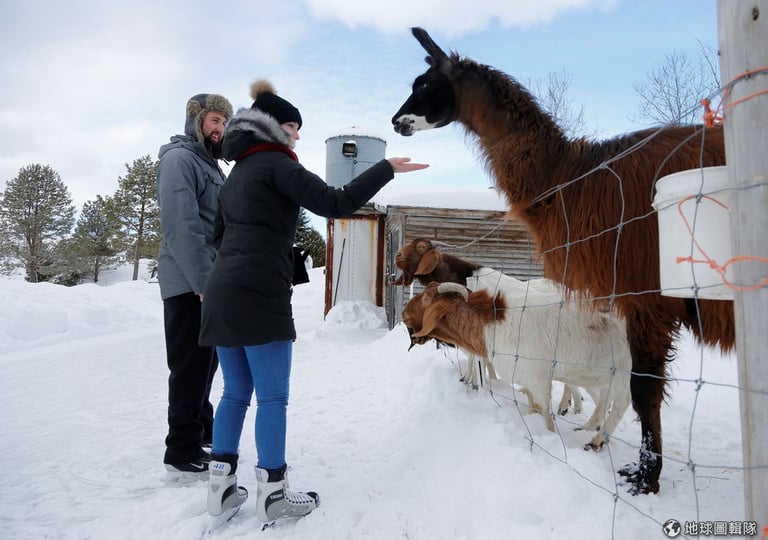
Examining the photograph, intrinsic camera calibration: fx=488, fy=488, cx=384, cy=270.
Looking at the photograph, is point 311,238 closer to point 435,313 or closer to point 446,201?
point 446,201

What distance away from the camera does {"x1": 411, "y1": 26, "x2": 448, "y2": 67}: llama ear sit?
11.5 feet

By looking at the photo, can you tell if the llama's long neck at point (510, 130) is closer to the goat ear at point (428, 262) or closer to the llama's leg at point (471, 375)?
the llama's leg at point (471, 375)

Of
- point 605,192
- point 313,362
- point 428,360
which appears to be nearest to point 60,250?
point 313,362

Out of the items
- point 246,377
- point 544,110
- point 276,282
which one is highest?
point 544,110

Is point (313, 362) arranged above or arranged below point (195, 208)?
below

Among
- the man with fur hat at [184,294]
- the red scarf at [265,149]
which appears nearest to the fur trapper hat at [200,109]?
the man with fur hat at [184,294]

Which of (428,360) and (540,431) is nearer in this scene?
(540,431)

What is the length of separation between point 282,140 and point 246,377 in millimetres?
1407

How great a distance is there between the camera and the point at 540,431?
11.4 ft

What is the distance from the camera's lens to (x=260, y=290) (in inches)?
105

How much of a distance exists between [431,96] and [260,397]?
90.8 inches

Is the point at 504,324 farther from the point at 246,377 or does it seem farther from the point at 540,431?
the point at 246,377

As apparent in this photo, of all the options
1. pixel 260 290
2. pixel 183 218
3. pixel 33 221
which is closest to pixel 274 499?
pixel 260 290

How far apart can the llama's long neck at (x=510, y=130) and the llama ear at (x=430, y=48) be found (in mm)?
194
